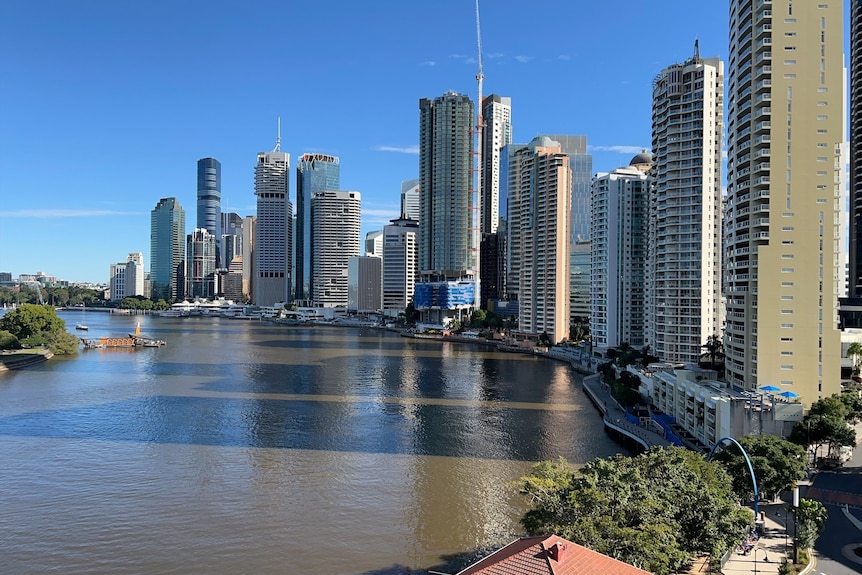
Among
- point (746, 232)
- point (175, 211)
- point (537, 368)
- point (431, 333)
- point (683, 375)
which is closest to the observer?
point (746, 232)

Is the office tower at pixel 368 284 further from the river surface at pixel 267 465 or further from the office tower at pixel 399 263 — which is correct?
the river surface at pixel 267 465

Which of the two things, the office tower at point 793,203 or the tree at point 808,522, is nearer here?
the tree at point 808,522

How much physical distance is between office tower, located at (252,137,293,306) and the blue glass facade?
218ft

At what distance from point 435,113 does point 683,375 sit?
74.2 m

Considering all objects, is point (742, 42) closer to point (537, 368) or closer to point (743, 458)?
point (743, 458)

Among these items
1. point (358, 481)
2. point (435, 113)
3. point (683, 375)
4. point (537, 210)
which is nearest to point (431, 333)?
point (537, 210)

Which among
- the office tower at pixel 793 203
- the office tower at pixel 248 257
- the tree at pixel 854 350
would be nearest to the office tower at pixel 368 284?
the office tower at pixel 248 257

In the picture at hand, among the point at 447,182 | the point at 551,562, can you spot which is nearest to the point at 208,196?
the point at 447,182

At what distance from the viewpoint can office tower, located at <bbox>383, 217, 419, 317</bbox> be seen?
351 ft

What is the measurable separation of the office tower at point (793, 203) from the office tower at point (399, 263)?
83.0 m

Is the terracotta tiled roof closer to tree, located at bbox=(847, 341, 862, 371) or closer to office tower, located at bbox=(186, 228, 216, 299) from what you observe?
tree, located at bbox=(847, 341, 862, 371)

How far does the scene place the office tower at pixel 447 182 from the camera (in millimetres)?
94875

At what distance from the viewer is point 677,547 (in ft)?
39.9

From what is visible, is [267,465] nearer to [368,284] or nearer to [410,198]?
[368,284]
